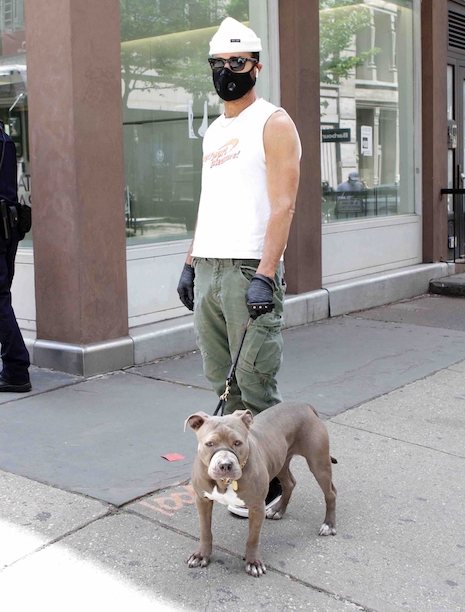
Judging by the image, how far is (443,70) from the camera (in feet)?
33.7

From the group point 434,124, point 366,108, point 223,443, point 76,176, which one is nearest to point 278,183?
point 223,443

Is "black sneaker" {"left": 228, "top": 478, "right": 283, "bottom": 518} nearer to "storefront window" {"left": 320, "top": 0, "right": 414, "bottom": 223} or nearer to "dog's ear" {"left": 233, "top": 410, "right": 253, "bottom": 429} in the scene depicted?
"dog's ear" {"left": 233, "top": 410, "right": 253, "bottom": 429}

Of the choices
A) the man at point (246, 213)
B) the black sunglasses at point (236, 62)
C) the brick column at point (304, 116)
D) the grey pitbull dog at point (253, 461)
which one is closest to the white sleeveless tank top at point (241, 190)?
the man at point (246, 213)

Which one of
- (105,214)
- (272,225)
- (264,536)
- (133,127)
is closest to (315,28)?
(133,127)

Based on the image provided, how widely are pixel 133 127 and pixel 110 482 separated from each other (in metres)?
3.73

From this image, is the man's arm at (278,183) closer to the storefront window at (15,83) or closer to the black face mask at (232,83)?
the black face mask at (232,83)

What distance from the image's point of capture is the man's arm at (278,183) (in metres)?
3.40

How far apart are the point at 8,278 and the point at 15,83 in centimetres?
198

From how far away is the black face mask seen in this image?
11.5 ft

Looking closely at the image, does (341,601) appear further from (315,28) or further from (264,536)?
(315,28)

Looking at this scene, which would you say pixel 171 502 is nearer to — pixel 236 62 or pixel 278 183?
pixel 278 183

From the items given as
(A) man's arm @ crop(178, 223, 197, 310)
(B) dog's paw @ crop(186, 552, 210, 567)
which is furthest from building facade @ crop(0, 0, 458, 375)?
(B) dog's paw @ crop(186, 552, 210, 567)

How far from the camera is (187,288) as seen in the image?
388cm

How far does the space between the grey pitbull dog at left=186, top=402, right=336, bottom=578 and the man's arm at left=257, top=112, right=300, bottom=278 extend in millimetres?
641
